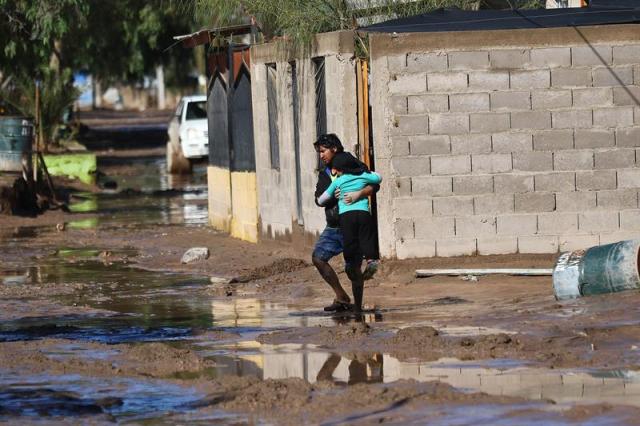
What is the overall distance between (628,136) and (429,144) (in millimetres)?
2092

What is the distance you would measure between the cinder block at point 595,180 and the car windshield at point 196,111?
2214 centimetres

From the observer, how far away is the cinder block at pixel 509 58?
14258 millimetres

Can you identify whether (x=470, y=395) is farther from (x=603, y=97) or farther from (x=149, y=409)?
(x=603, y=97)

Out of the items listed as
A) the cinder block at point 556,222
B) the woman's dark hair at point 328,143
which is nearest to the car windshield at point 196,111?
the cinder block at point 556,222

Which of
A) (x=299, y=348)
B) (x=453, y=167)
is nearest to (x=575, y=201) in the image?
(x=453, y=167)

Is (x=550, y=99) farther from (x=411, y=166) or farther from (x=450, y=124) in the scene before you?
(x=411, y=166)

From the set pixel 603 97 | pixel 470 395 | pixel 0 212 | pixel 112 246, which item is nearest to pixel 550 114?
pixel 603 97

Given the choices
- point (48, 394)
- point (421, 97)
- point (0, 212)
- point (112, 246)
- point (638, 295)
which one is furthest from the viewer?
point (0, 212)

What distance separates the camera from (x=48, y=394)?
9047mm

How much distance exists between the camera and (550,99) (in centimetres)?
1434

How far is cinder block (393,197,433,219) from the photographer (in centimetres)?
1427

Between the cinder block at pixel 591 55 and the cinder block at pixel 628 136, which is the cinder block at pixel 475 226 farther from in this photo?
the cinder block at pixel 591 55

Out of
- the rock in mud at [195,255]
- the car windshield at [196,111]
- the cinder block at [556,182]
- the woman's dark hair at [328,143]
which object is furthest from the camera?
the car windshield at [196,111]

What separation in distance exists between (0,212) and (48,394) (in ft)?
52.7
